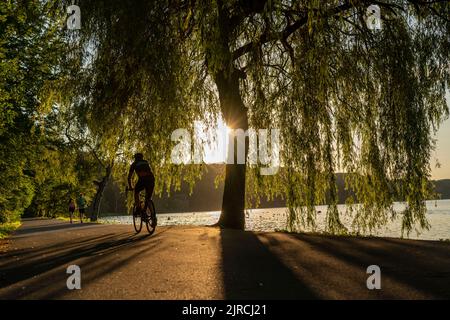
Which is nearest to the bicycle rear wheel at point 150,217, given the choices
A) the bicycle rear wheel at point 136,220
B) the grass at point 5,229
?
the bicycle rear wheel at point 136,220

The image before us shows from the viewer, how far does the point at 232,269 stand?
5836mm

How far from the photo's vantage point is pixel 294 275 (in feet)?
17.5

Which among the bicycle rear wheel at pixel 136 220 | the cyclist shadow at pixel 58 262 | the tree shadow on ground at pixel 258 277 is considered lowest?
the cyclist shadow at pixel 58 262

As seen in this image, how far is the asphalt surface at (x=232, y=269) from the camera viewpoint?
4.58 meters

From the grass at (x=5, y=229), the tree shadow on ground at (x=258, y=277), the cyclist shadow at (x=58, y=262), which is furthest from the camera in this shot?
the grass at (x=5, y=229)

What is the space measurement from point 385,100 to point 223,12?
4309mm

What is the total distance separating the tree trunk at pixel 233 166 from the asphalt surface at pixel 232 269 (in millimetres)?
4546

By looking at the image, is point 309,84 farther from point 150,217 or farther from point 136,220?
point 136,220

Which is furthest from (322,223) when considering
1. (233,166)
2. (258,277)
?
(258,277)

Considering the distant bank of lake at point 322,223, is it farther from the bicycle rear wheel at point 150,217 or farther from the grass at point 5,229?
the grass at point 5,229

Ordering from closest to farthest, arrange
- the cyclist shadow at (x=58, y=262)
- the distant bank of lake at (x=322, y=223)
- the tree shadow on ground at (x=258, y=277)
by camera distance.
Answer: the tree shadow on ground at (x=258, y=277)
the cyclist shadow at (x=58, y=262)
the distant bank of lake at (x=322, y=223)

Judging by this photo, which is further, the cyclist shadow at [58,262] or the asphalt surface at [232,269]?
the cyclist shadow at [58,262]
